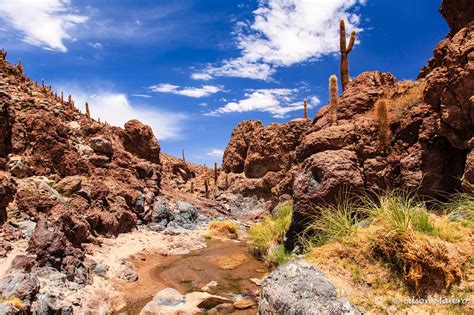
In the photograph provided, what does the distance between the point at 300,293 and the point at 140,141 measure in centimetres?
2545

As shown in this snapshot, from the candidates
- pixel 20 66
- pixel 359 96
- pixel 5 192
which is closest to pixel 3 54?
pixel 20 66

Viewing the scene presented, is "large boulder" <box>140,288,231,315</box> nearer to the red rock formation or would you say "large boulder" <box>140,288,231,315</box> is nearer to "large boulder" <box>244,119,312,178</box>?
the red rock formation

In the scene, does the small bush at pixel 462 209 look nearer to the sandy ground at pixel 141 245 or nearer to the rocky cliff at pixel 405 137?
the rocky cliff at pixel 405 137

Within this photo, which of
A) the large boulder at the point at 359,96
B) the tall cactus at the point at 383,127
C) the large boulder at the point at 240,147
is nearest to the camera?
the tall cactus at the point at 383,127

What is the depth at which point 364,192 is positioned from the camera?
917 centimetres

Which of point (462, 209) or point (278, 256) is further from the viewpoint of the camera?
point (278, 256)

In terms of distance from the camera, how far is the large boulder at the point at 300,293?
5.23 m

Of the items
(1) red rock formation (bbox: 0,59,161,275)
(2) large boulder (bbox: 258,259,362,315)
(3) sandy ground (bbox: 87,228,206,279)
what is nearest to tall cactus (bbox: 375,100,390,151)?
(2) large boulder (bbox: 258,259,362,315)

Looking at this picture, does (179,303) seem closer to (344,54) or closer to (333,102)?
(333,102)

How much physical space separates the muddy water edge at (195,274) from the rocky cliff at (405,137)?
2.29 m

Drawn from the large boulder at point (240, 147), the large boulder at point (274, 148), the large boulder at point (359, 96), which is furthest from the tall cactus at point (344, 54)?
the large boulder at point (240, 147)

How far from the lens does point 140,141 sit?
95.2 feet

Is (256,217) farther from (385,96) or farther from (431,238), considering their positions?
(431,238)

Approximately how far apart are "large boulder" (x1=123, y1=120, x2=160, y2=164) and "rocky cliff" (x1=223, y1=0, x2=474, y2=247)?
1997cm
